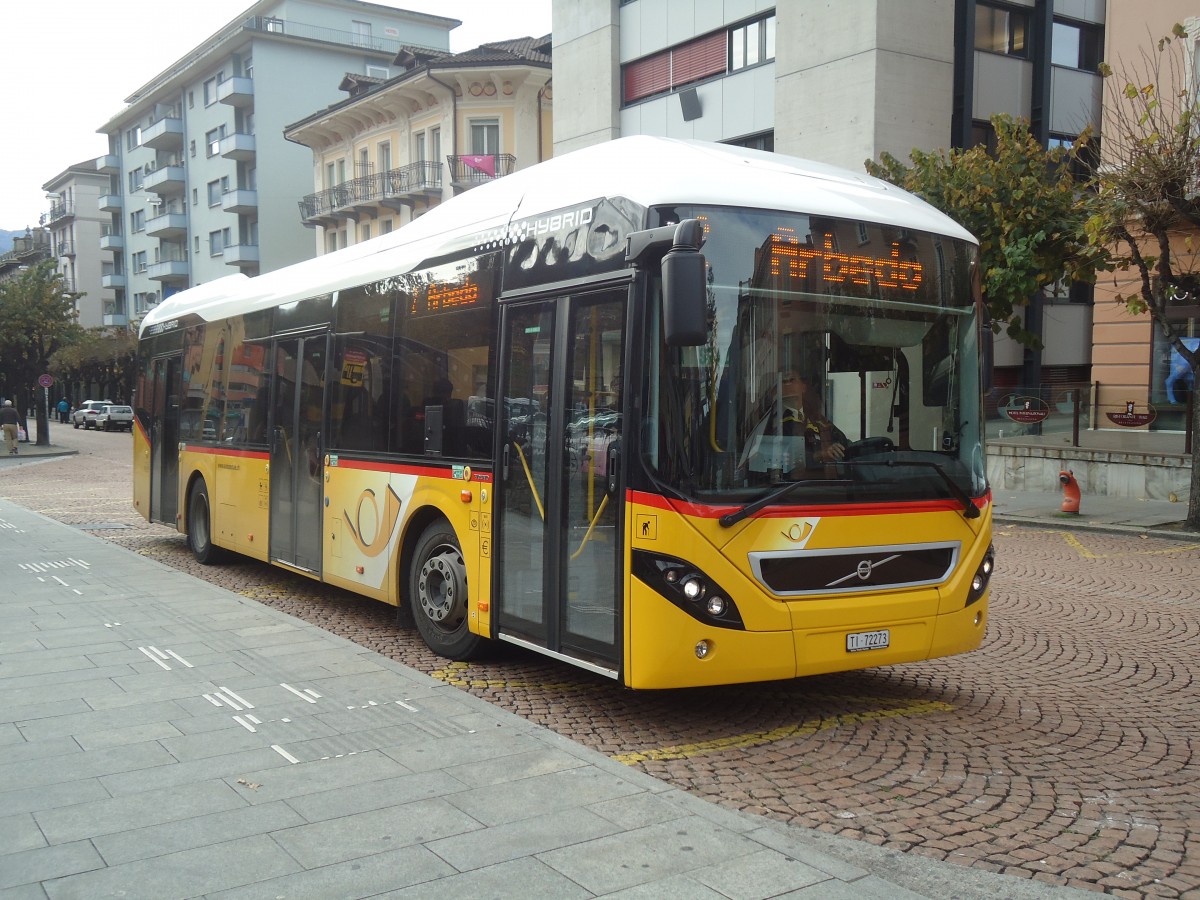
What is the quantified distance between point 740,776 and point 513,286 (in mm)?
3169

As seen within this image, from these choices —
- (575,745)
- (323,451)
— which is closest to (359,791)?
(575,745)

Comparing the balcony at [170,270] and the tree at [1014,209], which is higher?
the balcony at [170,270]

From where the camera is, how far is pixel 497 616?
6.80m

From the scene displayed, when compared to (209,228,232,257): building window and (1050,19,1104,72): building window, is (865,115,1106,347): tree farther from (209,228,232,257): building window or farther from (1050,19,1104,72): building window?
(209,228,232,257): building window

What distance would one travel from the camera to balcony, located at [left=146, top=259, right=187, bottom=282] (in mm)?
65125

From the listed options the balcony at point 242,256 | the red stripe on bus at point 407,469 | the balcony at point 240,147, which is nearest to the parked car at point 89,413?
the balcony at point 242,256

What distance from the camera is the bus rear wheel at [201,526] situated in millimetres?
12312

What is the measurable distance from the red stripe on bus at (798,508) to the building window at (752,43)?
22.0 meters

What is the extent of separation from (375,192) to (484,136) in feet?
19.8

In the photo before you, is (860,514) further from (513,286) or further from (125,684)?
(125,684)

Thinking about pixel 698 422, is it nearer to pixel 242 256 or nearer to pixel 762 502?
pixel 762 502

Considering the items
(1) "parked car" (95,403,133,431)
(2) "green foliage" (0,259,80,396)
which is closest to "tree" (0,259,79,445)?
(2) "green foliage" (0,259,80,396)

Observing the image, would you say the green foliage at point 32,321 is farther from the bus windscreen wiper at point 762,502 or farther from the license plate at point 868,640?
the license plate at point 868,640

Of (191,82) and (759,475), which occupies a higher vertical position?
(191,82)
